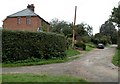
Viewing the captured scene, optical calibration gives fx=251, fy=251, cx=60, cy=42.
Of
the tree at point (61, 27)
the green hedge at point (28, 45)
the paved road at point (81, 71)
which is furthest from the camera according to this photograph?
the tree at point (61, 27)

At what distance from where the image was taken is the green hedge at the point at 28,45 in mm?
20047

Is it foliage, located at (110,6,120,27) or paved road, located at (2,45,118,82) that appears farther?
foliage, located at (110,6,120,27)

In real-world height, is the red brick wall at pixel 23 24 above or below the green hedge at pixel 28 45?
above

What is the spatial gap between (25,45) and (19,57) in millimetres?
1185

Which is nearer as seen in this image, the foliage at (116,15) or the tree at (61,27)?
the foliage at (116,15)

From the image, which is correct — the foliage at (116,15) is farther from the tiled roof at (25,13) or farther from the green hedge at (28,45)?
the green hedge at (28,45)

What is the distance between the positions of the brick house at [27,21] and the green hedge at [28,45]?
23.4m

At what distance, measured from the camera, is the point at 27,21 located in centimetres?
4988

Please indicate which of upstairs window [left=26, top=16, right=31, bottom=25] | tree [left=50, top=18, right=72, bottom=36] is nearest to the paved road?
upstairs window [left=26, top=16, right=31, bottom=25]

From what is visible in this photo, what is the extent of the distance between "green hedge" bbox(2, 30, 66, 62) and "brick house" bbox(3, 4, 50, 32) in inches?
922

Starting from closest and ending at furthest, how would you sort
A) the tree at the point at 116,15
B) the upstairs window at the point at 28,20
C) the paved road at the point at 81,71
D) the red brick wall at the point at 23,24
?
1. the paved road at the point at 81,71
2. the red brick wall at the point at 23,24
3. the upstairs window at the point at 28,20
4. the tree at the point at 116,15

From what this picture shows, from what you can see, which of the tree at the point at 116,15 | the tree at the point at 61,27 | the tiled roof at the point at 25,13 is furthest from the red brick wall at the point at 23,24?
the tree at the point at 61,27

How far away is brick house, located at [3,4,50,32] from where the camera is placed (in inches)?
1919

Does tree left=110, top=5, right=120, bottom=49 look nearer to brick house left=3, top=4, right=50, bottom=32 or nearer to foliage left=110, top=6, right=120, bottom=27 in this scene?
foliage left=110, top=6, right=120, bottom=27
